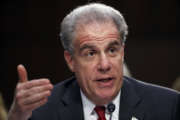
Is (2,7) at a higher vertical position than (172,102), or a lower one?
higher

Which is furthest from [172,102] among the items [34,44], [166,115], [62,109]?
[34,44]

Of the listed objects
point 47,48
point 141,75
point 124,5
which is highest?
point 124,5

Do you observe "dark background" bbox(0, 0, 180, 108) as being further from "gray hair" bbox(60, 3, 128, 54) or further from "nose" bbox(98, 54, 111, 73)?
→ "nose" bbox(98, 54, 111, 73)

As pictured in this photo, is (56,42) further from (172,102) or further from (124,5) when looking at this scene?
(172,102)

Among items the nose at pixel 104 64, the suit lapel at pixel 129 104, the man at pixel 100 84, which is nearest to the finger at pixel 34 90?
the man at pixel 100 84


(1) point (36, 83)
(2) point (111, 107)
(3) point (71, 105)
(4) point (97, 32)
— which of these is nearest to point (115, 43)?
(4) point (97, 32)

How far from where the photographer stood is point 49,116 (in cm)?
257

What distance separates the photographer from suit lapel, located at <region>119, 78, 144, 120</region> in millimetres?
2504

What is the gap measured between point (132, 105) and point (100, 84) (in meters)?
0.31

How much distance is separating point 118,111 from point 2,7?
4066 mm

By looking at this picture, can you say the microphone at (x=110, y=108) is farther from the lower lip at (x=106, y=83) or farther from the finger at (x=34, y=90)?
the finger at (x=34, y=90)

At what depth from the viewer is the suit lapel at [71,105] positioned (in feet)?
8.36

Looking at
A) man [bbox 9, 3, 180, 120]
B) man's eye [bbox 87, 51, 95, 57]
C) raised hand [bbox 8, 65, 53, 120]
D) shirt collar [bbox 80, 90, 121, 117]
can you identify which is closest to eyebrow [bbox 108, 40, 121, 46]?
man [bbox 9, 3, 180, 120]

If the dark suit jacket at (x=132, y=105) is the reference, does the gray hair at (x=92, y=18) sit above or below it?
above
